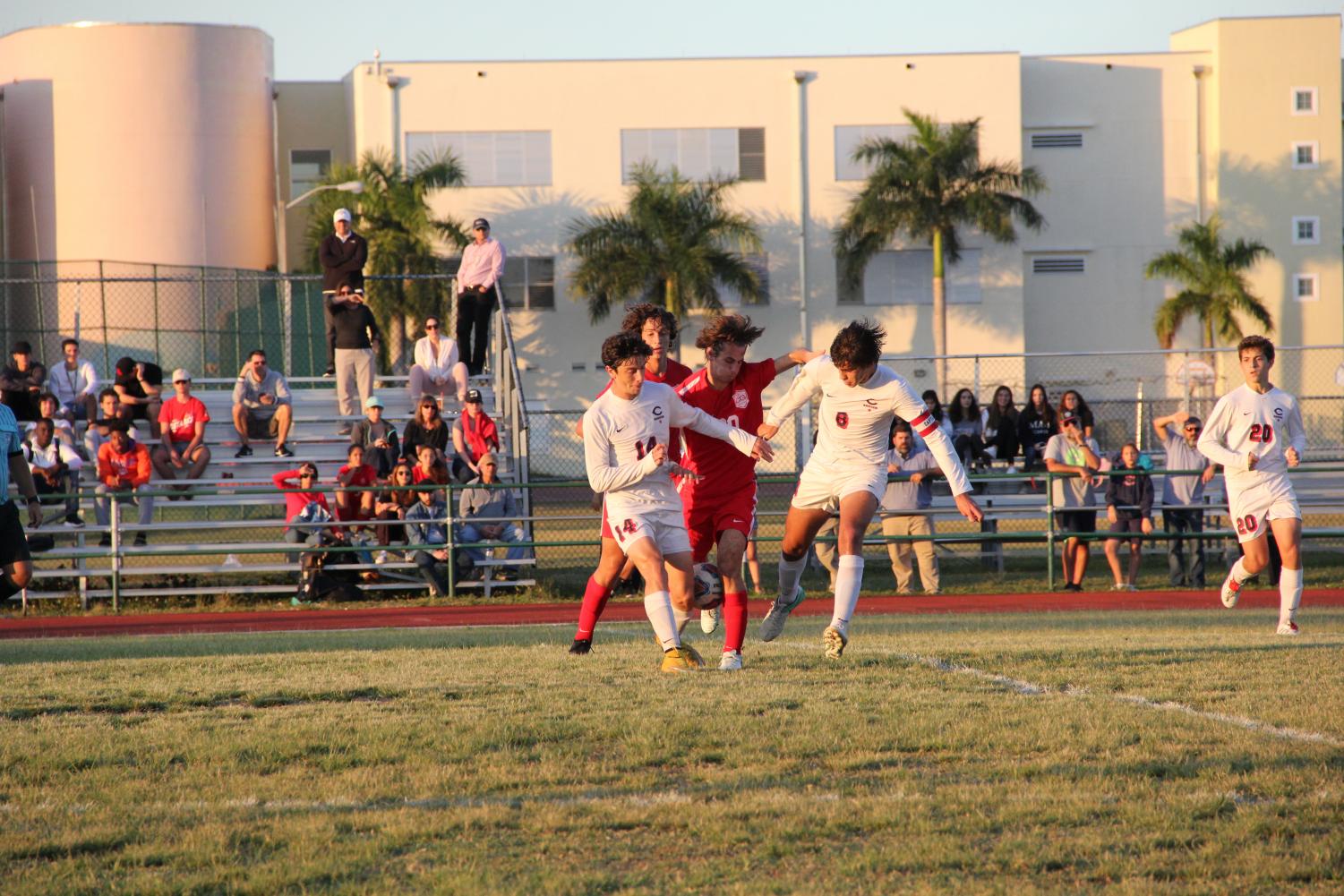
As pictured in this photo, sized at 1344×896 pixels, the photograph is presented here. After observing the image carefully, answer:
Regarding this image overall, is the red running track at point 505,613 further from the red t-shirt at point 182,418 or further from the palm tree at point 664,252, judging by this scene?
the palm tree at point 664,252

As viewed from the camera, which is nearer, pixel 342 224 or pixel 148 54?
pixel 342 224

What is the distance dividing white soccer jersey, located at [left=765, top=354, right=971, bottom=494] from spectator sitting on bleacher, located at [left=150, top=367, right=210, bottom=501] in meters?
11.6

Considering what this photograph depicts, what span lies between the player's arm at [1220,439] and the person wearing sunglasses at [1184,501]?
5.95 meters

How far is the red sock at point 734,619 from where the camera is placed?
8.19m

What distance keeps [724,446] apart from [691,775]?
3.55 metres

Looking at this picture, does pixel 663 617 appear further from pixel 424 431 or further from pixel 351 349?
pixel 351 349

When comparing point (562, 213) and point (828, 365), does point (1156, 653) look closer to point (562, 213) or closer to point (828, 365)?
point (828, 365)

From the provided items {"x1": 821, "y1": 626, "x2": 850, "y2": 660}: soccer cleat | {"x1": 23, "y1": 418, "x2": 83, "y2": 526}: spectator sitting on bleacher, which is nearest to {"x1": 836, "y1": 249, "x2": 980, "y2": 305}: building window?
{"x1": 23, "y1": 418, "x2": 83, "y2": 526}: spectator sitting on bleacher

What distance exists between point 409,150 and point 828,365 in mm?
36752

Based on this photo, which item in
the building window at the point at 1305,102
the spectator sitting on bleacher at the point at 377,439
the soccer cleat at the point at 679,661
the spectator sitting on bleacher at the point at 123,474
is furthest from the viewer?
the building window at the point at 1305,102

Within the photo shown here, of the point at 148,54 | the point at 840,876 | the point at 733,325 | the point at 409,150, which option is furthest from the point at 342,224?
the point at 409,150

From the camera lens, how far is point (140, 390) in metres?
19.2

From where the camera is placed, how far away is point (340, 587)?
A: 16031mm

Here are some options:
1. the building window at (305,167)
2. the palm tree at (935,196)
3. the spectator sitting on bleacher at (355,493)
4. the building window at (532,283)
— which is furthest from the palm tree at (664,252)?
the spectator sitting on bleacher at (355,493)
